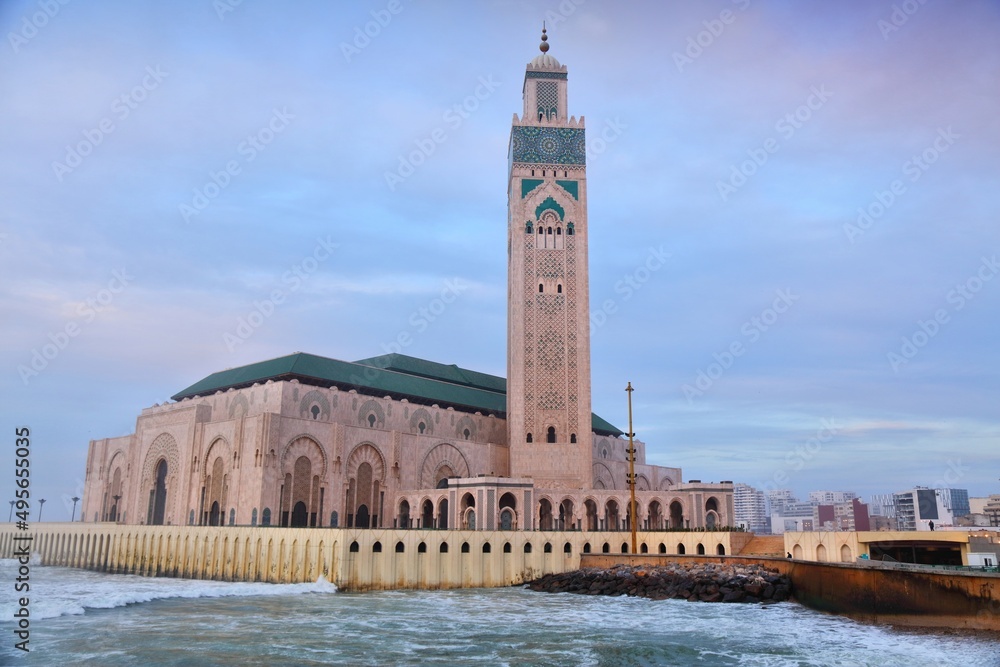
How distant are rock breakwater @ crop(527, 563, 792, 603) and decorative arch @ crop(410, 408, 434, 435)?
17.9 metres

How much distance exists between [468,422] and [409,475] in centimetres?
727

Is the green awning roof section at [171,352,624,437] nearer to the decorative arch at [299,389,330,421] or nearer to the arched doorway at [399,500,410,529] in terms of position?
the decorative arch at [299,389,330,421]

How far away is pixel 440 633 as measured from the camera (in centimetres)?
2167

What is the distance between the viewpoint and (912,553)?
115 ft

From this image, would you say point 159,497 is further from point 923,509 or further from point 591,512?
point 923,509

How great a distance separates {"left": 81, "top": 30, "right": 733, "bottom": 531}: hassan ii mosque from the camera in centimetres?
4409

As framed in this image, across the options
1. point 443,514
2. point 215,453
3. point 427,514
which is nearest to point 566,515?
point 443,514

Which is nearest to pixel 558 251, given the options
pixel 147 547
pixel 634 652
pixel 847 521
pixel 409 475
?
pixel 409 475

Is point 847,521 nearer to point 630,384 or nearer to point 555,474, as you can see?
point 555,474

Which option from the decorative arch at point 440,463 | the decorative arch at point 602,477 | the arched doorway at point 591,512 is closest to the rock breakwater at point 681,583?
the arched doorway at point 591,512

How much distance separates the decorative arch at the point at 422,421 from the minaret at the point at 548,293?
5471mm

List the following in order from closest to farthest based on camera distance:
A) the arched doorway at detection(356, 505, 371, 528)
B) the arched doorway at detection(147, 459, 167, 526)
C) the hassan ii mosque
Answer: the hassan ii mosque → the arched doorway at detection(356, 505, 371, 528) → the arched doorway at detection(147, 459, 167, 526)

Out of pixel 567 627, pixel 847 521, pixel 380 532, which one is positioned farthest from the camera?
pixel 847 521

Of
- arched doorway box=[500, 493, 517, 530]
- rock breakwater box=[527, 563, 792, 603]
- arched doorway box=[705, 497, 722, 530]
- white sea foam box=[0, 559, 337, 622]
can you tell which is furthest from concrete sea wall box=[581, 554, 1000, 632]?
arched doorway box=[500, 493, 517, 530]
